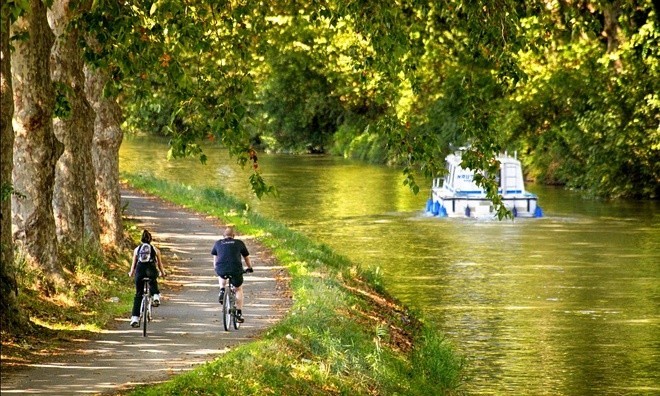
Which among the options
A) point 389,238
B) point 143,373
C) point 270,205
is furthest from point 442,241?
point 143,373

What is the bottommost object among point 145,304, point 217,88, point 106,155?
point 145,304

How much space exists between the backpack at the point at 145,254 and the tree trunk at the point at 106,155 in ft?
24.2

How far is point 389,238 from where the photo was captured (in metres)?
40.0

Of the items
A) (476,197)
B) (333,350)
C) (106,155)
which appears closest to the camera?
(333,350)

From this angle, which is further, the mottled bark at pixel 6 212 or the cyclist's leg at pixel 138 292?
the cyclist's leg at pixel 138 292

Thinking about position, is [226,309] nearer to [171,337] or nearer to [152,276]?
[171,337]

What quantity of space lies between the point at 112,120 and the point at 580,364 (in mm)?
9809

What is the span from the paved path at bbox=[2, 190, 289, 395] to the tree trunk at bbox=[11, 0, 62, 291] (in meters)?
1.57

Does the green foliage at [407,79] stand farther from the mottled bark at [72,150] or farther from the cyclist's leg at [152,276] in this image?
the cyclist's leg at [152,276]

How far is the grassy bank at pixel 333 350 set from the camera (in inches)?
627

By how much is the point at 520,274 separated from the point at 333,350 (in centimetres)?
1494

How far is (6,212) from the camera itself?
1673cm

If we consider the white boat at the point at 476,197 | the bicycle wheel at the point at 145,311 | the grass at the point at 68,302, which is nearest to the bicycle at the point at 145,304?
the bicycle wheel at the point at 145,311

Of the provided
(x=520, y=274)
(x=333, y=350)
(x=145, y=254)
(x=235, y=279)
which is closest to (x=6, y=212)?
(x=145, y=254)
